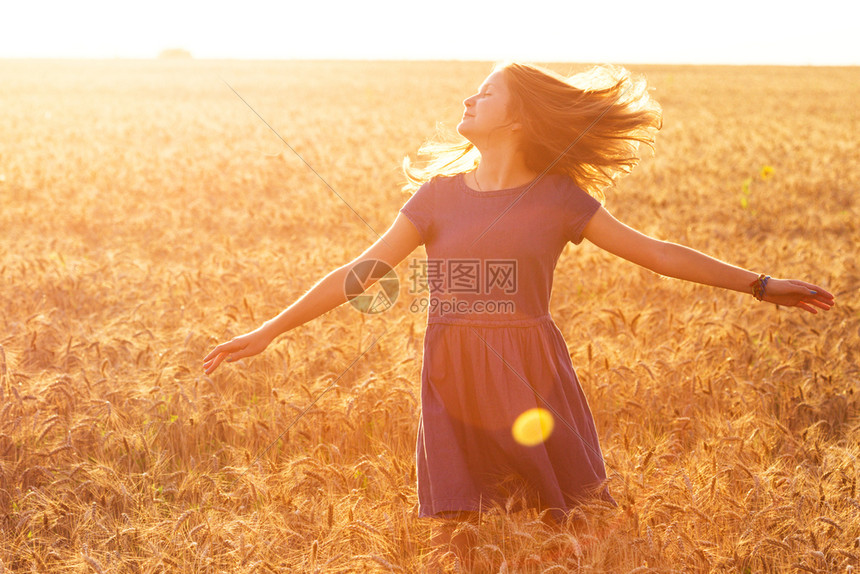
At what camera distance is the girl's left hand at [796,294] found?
7.27ft

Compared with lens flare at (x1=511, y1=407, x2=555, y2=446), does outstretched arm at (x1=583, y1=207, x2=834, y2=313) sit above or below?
above

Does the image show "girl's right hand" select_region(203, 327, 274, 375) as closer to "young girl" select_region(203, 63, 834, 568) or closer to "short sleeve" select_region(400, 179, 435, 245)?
→ "young girl" select_region(203, 63, 834, 568)

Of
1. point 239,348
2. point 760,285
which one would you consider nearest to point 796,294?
point 760,285

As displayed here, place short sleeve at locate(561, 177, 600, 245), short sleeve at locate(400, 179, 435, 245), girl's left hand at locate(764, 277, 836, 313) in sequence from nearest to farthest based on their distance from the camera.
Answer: girl's left hand at locate(764, 277, 836, 313) < short sleeve at locate(561, 177, 600, 245) < short sleeve at locate(400, 179, 435, 245)

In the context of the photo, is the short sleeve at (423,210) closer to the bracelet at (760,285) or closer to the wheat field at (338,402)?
the wheat field at (338,402)

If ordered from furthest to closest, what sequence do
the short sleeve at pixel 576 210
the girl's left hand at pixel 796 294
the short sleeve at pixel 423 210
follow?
the short sleeve at pixel 423 210
the short sleeve at pixel 576 210
the girl's left hand at pixel 796 294

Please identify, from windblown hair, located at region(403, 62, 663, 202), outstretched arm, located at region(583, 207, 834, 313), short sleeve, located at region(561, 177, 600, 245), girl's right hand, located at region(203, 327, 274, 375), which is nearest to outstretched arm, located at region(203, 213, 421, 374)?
girl's right hand, located at region(203, 327, 274, 375)

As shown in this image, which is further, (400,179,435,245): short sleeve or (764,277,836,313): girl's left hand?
(400,179,435,245): short sleeve

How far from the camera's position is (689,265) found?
2279 mm

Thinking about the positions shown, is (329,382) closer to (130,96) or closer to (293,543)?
(293,543)

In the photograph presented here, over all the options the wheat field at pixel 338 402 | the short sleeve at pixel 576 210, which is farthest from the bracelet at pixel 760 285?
the wheat field at pixel 338 402

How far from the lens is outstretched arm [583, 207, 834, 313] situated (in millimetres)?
2232

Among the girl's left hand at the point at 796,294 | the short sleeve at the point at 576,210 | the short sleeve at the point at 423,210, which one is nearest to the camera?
the girl's left hand at the point at 796,294

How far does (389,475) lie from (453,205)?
1024 mm
